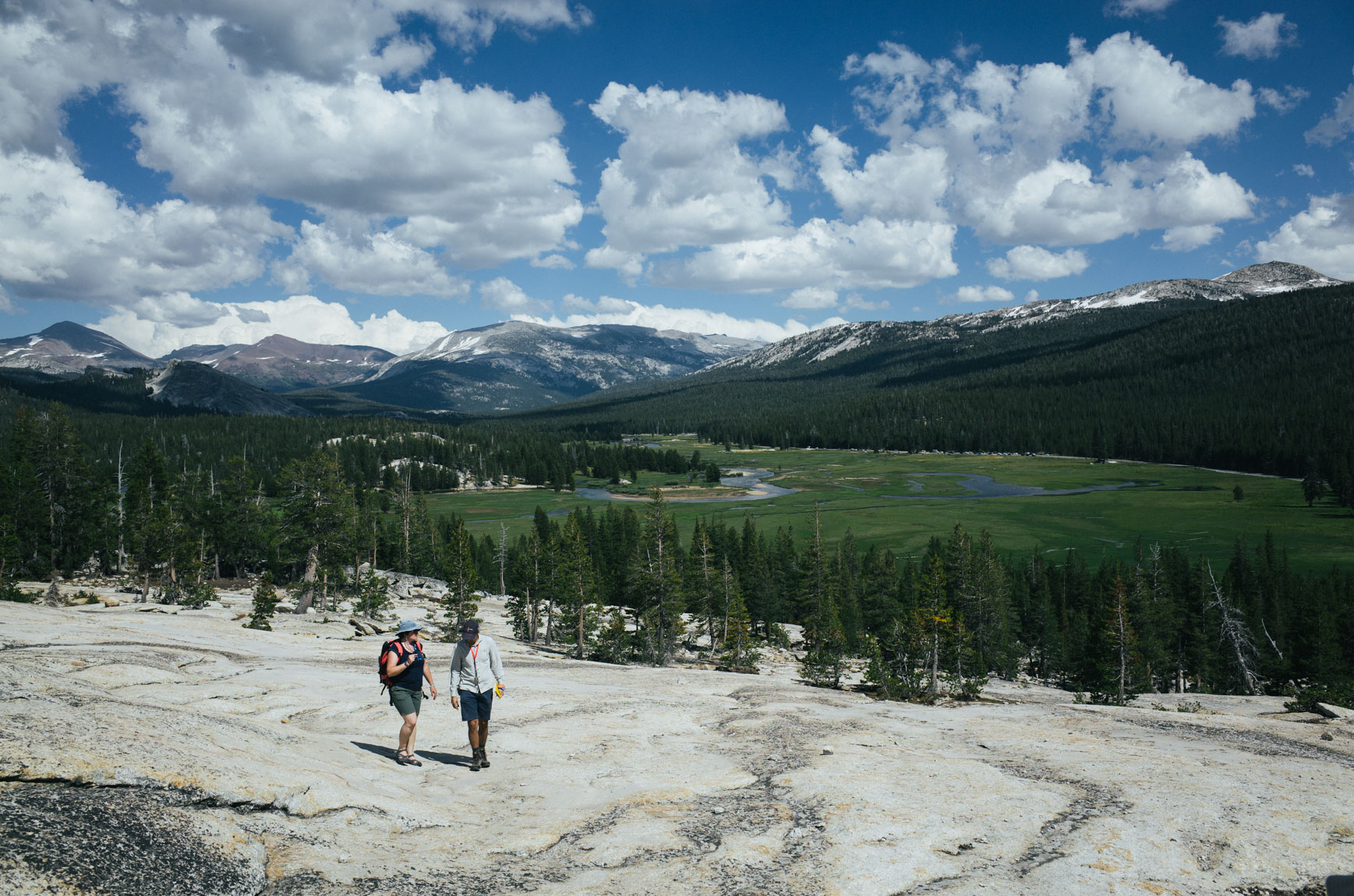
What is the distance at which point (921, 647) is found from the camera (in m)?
48.0

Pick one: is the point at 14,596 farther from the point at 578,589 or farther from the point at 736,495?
the point at 736,495

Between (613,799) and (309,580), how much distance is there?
138 ft

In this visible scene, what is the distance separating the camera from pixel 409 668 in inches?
540

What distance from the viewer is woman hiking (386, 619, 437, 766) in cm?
1351

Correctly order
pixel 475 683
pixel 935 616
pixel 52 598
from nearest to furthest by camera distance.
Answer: pixel 475 683
pixel 52 598
pixel 935 616

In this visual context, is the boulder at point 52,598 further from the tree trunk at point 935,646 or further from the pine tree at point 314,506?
the tree trunk at point 935,646

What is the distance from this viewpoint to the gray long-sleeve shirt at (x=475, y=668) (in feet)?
45.7

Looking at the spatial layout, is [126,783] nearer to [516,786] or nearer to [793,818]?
[516,786]

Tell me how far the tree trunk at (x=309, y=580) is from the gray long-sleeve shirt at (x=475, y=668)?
38.0m

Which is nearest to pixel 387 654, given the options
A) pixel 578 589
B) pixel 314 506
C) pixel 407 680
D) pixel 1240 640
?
pixel 407 680

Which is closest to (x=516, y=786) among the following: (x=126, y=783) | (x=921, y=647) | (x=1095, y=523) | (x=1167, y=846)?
(x=126, y=783)

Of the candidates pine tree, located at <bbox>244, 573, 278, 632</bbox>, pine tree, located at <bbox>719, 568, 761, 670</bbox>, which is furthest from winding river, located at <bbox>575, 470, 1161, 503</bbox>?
pine tree, located at <bbox>244, 573, 278, 632</bbox>

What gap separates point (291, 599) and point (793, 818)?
2167 inches

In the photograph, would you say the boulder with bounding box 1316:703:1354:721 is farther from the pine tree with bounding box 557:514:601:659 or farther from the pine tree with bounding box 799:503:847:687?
the pine tree with bounding box 557:514:601:659
